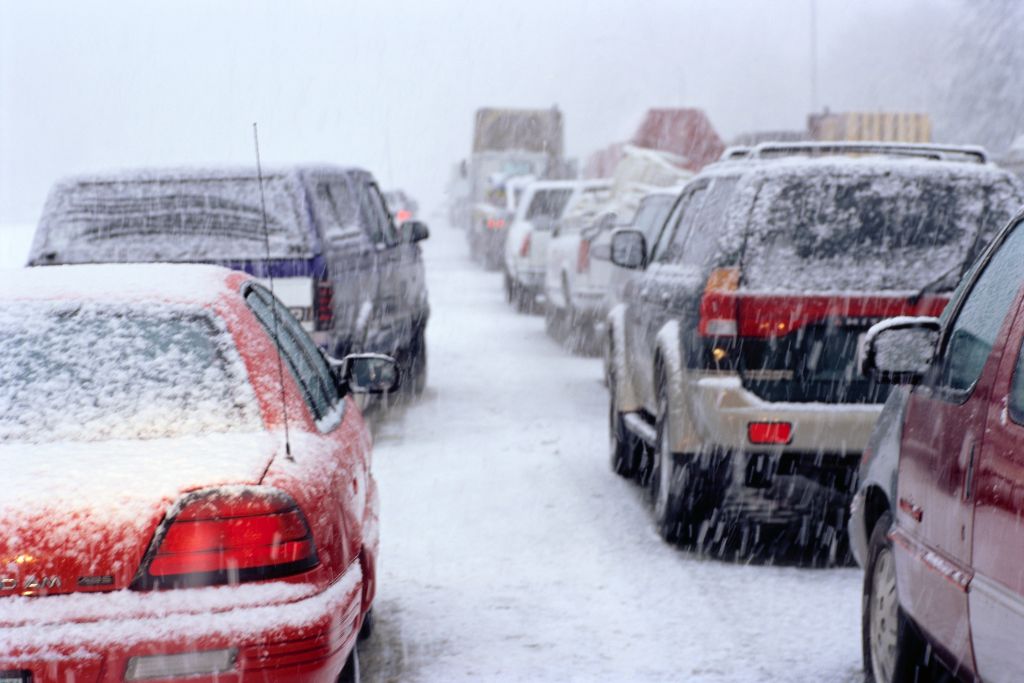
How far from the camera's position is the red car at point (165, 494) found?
342 centimetres

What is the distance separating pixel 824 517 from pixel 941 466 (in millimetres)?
4130

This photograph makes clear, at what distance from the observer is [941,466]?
4.05 meters

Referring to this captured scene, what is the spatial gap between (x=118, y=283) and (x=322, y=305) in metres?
5.00

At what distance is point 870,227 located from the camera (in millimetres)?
6855

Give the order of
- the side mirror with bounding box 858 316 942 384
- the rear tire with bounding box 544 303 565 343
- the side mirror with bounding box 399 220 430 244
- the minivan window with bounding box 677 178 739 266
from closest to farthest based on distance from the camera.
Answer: the side mirror with bounding box 858 316 942 384 → the minivan window with bounding box 677 178 739 266 → the side mirror with bounding box 399 220 430 244 → the rear tire with bounding box 544 303 565 343

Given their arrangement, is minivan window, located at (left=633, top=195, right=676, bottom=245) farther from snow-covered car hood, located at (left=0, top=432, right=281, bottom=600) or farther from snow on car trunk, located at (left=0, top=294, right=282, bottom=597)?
snow-covered car hood, located at (left=0, top=432, right=281, bottom=600)

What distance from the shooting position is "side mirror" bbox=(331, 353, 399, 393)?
547 cm

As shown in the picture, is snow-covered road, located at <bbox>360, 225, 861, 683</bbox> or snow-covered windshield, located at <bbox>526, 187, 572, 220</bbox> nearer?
snow-covered road, located at <bbox>360, 225, 861, 683</bbox>

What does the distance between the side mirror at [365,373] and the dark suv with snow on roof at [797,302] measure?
5.84 feet

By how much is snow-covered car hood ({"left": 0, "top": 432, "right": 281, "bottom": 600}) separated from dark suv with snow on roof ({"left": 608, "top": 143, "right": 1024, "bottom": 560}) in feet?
A: 11.0

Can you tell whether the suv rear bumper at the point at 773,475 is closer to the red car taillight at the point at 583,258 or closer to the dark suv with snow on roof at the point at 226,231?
the dark suv with snow on roof at the point at 226,231

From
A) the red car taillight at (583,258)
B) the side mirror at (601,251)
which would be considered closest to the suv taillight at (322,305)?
the side mirror at (601,251)

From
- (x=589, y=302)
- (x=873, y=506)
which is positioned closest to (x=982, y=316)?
(x=873, y=506)

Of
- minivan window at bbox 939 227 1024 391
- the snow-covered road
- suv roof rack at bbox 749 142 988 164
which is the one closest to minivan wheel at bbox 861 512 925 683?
the snow-covered road
